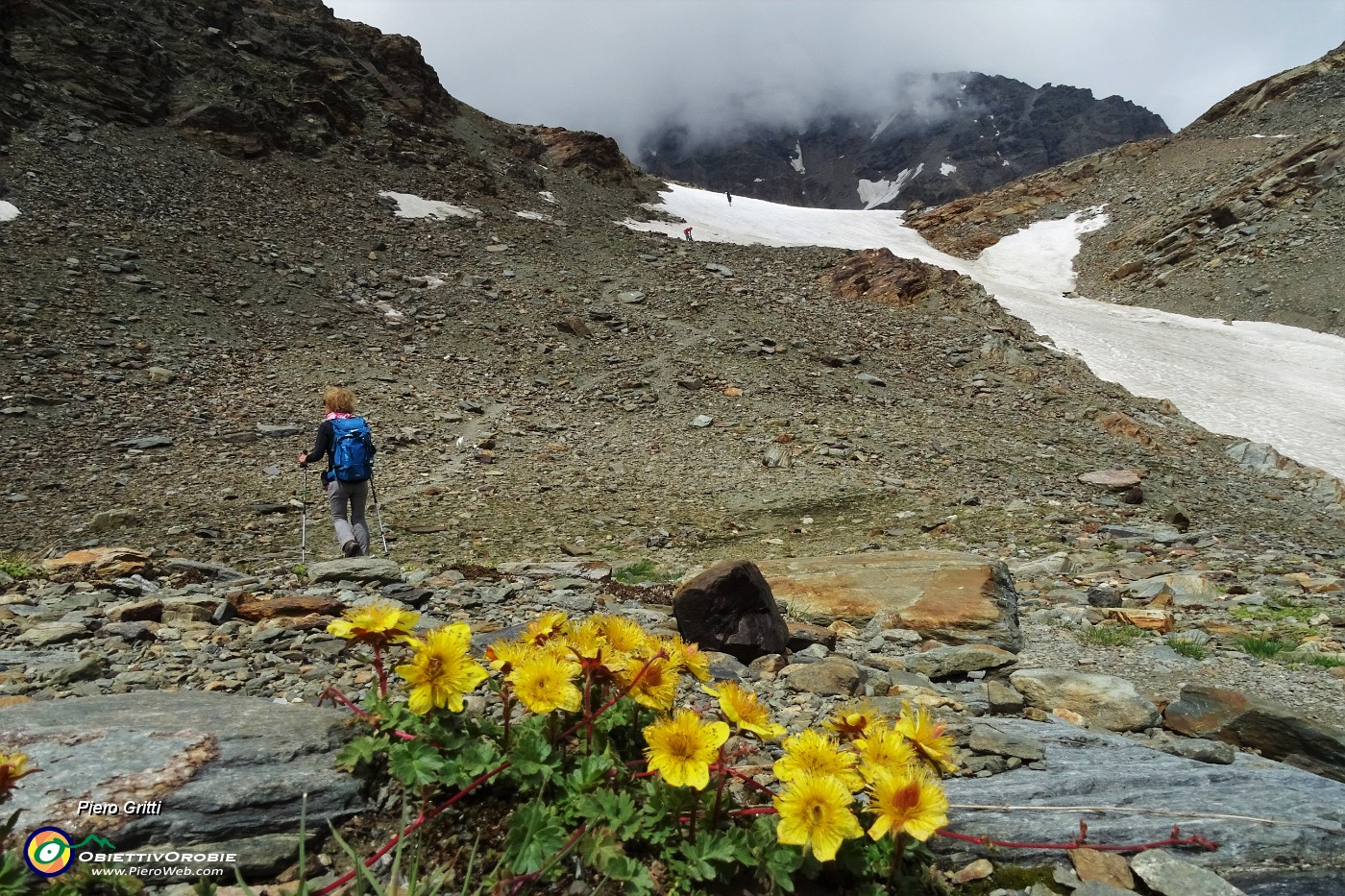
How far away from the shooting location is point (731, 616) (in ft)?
13.8

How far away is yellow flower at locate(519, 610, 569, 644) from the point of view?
2.18 meters

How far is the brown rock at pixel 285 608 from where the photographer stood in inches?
169

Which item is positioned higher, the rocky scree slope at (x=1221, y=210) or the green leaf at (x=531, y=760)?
the rocky scree slope at (x=1221, y=210)

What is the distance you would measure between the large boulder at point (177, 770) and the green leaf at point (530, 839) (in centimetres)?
55

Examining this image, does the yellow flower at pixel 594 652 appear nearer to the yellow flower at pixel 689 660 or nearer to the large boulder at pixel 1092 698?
the yellow flower at pixel 689 660

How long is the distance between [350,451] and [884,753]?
688 cm

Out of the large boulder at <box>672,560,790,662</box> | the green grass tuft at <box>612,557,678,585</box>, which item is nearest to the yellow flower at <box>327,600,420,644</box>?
the large boulder at <box>672,560,790,662</box>

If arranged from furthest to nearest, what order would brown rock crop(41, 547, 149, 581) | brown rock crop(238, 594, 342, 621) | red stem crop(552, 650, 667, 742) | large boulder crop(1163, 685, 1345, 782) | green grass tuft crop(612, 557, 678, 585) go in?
green grass tuft crop(612, 557, 678, 585)
brown rock crop(41, 547, 149, 581)
brown rock crop(238, 594, 342, 621)
large boulder crop(1163, 685, 1345, 782)
red stem crop(552, 650, 667, 742)

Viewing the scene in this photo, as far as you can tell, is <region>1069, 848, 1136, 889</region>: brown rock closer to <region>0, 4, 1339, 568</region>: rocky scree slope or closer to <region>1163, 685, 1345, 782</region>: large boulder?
<region>1163, 685, 1345, 782</region>: large boulder

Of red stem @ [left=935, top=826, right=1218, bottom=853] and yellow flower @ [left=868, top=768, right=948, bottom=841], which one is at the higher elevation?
yellow flower @ [left=868, top=768, right=948, bottom=841]

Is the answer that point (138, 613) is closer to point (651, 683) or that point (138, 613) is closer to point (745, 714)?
point (651, 683)

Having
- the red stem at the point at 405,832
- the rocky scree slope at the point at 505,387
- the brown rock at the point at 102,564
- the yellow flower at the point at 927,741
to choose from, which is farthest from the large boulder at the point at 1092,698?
the brown rock at the point at 102,564

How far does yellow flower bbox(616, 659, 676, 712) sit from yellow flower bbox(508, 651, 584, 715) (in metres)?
0.15

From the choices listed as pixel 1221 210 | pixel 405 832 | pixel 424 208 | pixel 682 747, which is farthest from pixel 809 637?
pixel 1221 210
